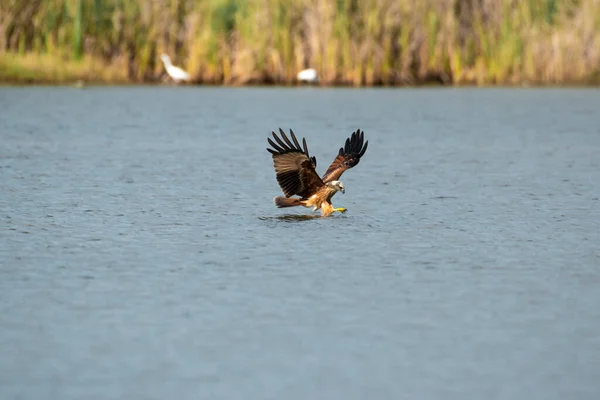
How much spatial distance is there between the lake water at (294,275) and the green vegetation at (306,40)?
10.4 metres

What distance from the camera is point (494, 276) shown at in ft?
27.8

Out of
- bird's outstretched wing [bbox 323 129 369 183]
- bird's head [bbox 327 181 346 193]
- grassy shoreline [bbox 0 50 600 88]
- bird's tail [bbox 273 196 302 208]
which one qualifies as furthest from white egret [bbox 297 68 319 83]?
bird's tail [bbox 273 196 302 208]

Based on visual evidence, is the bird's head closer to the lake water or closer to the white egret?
the lake water

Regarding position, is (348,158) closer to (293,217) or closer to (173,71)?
(293,217)

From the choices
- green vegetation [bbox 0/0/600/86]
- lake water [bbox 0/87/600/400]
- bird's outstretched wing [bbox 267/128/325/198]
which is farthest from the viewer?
green vegetation [bbox 0/0/600/86]

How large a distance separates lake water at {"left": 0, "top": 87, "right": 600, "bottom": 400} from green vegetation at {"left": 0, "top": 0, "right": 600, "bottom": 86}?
10.4 metres

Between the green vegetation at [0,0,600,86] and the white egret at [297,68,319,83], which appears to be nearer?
the white egret at [297,68,319,83]

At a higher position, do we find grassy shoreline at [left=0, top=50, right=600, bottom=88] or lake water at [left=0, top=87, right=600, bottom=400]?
grassy shoreline at [left=0, top=50, right=600, bottom=88]

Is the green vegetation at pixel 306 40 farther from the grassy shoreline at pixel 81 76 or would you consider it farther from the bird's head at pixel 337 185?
the bird's head at pixel 337 185

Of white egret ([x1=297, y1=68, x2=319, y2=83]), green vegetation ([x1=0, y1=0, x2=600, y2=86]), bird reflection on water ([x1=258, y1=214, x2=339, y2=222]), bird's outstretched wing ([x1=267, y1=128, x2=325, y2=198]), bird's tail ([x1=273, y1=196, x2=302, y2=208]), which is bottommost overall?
bird reflection on water ([x1=258, y1=214, x2=339, y2=222])

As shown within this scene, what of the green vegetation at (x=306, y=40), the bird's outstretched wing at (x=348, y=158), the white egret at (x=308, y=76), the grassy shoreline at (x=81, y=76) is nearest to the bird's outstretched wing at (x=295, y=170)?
the bird's outstretched wing at (x=348, y=158)

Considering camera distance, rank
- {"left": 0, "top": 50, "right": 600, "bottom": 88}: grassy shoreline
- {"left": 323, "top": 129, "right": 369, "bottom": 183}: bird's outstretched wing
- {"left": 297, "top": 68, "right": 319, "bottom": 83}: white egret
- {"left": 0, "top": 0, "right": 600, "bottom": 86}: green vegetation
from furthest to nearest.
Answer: {"left": 0, "top": 50, "right": 600, "bottom": 88}: grassy shoreline
{"left": 0, "top": 0, "right": 600, "bottom": 86}: green vegetation
{"left": 297, "top": 68, "right": 319, "bottom": 83}: white egret
{"left": 323, "top": 129, "right": 369, "bottom": 183}: bird's outstretched wing

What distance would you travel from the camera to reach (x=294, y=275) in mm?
8477

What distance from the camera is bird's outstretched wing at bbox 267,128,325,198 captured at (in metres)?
10.8
